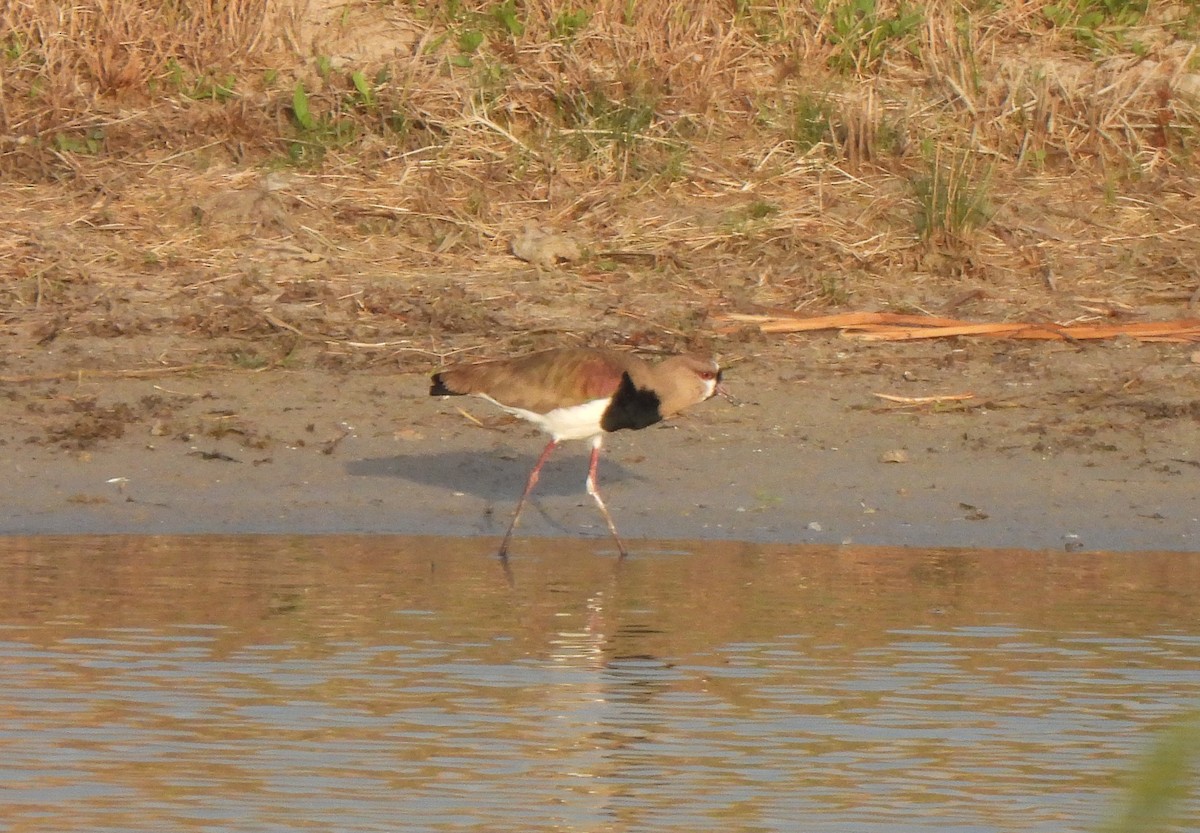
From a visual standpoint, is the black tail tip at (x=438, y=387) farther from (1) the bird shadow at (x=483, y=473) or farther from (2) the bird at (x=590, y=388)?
(1) the bird shadow at (x=483, y=473)

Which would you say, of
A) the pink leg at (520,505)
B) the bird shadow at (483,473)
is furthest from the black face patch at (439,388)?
the bird shadow at (483,473)

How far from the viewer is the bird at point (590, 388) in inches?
319

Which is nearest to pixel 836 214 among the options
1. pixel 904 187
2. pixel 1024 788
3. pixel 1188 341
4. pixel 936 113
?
pixel 904 187

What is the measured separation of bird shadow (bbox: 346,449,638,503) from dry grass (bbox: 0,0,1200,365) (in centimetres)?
102

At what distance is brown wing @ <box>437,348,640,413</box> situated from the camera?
8.11 m

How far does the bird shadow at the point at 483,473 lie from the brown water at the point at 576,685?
30.9 inches

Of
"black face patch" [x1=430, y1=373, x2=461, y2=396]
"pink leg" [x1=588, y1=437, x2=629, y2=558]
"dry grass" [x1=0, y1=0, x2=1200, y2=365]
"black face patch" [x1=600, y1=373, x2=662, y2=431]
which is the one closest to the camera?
"black face patch" [x1=600, y1=373, x2=662, y2=431]

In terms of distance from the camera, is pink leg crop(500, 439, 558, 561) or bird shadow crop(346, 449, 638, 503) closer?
pink leg crop(500, 439, 558, 561)

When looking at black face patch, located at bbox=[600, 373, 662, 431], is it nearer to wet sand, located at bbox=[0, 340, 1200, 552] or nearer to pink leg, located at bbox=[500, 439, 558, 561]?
pink leg, located at bbox=[500, 439, 558, 561]

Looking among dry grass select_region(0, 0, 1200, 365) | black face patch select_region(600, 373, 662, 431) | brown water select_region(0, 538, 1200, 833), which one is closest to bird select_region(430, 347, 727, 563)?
black face patch select_region(600, 373, 662, 431)

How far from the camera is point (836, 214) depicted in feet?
38.9

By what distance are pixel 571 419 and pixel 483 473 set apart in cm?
117

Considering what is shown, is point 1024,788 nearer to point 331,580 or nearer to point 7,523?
point 331,580

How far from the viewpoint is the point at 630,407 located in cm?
812
